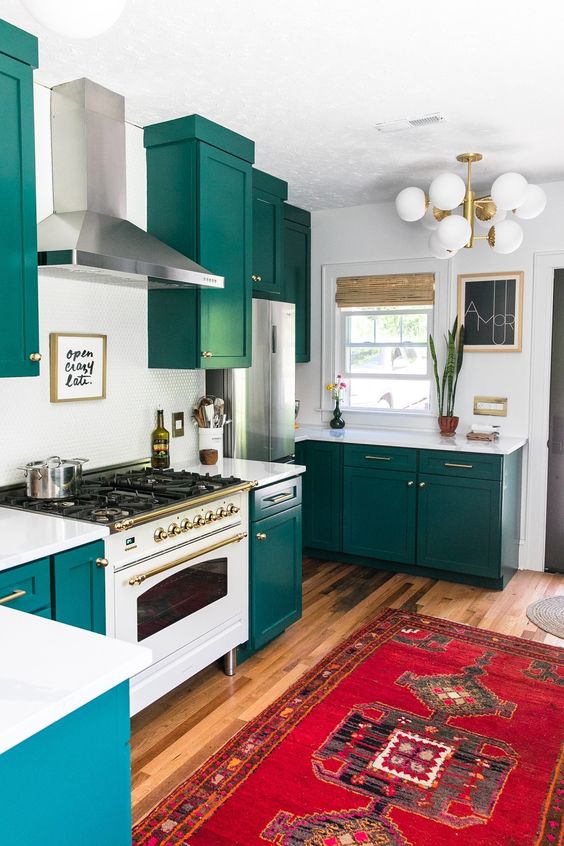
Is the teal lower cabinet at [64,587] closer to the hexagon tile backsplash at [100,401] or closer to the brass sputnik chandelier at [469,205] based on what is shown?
the hexagon tile backsplash at [100,401]

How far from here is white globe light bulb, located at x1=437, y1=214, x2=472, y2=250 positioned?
379 cm

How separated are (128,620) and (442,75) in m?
2.43

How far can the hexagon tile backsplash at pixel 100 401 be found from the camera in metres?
2.87

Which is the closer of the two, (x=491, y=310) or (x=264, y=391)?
(x=264, y=391)

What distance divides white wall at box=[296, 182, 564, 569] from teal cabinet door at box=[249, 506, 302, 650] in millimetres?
1902

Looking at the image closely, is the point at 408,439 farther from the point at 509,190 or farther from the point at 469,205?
the point at 509,190

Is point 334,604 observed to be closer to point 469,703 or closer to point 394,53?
point 469,703

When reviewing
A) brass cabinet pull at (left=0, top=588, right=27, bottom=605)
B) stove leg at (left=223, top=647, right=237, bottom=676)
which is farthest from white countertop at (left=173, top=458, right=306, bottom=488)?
brass cabinet pull at (left=0, top=588, right=27, bottom=605)

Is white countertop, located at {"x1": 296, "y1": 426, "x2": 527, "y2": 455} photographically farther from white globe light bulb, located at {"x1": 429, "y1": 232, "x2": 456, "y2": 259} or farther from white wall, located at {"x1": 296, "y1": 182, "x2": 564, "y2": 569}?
white globe light bulb, located at {"x1": 429, "y1": 232, "x2": 456, "y2": 259}

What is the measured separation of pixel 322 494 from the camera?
4.91m

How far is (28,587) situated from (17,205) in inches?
50.4

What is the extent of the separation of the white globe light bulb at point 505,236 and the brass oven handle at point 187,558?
7.43ft

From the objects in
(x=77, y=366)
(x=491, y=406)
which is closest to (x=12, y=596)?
(x=77, y=366)

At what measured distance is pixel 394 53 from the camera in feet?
8.43
